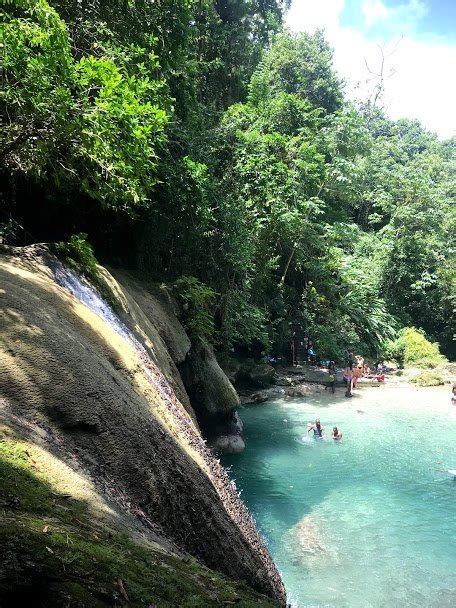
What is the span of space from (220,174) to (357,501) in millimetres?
13622

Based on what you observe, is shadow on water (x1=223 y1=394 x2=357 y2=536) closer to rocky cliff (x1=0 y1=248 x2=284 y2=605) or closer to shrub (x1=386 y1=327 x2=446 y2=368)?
rocky cliff (x1=0 y1=248 x2=284 y2=605)

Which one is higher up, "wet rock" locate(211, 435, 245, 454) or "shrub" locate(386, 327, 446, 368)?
"shrub" locate(386, 327, 446, 368)

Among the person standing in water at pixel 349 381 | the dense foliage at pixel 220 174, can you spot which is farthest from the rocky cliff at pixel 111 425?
the person standing in water at pixel 349 381

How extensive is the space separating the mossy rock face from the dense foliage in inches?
234

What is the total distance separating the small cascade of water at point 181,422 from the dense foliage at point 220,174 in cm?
209

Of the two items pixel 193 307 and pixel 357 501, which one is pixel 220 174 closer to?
pixel 193 307

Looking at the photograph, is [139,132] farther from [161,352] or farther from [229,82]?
[229,82]

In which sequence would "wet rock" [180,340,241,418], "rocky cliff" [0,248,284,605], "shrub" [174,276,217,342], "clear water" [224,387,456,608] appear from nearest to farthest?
Result: "rocky cliff" [0,248,284,605], "clear water" [224,387,456,608], "wet rock" [180,340,241,418], "shrub" [174,276,217,342]

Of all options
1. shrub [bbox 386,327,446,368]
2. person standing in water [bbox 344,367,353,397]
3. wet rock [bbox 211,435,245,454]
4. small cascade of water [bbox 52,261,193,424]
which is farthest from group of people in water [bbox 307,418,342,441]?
shrub [bbox 386,327,446,368]

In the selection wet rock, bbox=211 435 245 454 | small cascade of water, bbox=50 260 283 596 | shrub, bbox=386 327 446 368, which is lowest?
wet rock, bbox=211 435 245 454

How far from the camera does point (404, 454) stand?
1567 cm

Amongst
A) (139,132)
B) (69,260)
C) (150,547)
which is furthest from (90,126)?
(150,547)

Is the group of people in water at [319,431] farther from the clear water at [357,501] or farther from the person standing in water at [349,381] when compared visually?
the person standing in water at [349,381]

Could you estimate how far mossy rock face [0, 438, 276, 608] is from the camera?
2.00 m
